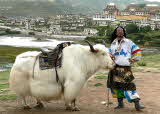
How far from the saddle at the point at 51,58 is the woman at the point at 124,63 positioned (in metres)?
0.82

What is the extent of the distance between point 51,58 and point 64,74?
339mm

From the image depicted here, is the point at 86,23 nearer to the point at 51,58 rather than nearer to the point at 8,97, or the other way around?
the point at 8,97

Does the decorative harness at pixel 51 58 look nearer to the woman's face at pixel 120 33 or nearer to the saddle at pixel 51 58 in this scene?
the saddle at pixel 51 58

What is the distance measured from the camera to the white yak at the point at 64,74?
16.5 feet

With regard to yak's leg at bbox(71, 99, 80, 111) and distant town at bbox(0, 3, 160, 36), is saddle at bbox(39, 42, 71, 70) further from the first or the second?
distant town at bbox(0, 3, 160, 36)

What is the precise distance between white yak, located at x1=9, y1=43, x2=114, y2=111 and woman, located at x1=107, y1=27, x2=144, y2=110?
17 centimetres

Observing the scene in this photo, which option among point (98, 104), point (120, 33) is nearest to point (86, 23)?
point (98, 104)

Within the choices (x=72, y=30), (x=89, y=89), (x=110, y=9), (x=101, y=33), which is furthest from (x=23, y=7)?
(x=89, y=89)

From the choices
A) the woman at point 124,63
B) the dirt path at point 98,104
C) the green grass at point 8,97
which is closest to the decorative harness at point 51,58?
the dirt path at point 98,104

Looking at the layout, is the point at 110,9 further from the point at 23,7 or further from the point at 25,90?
the point at 25,90

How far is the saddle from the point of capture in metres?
5.12

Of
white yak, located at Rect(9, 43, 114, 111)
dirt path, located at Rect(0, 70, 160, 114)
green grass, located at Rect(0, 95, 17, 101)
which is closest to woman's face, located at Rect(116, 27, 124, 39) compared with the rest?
white yak, located at Rect(9, 43, 114, 111)

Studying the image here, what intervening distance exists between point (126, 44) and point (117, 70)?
1.40ft

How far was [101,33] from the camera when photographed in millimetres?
69250
